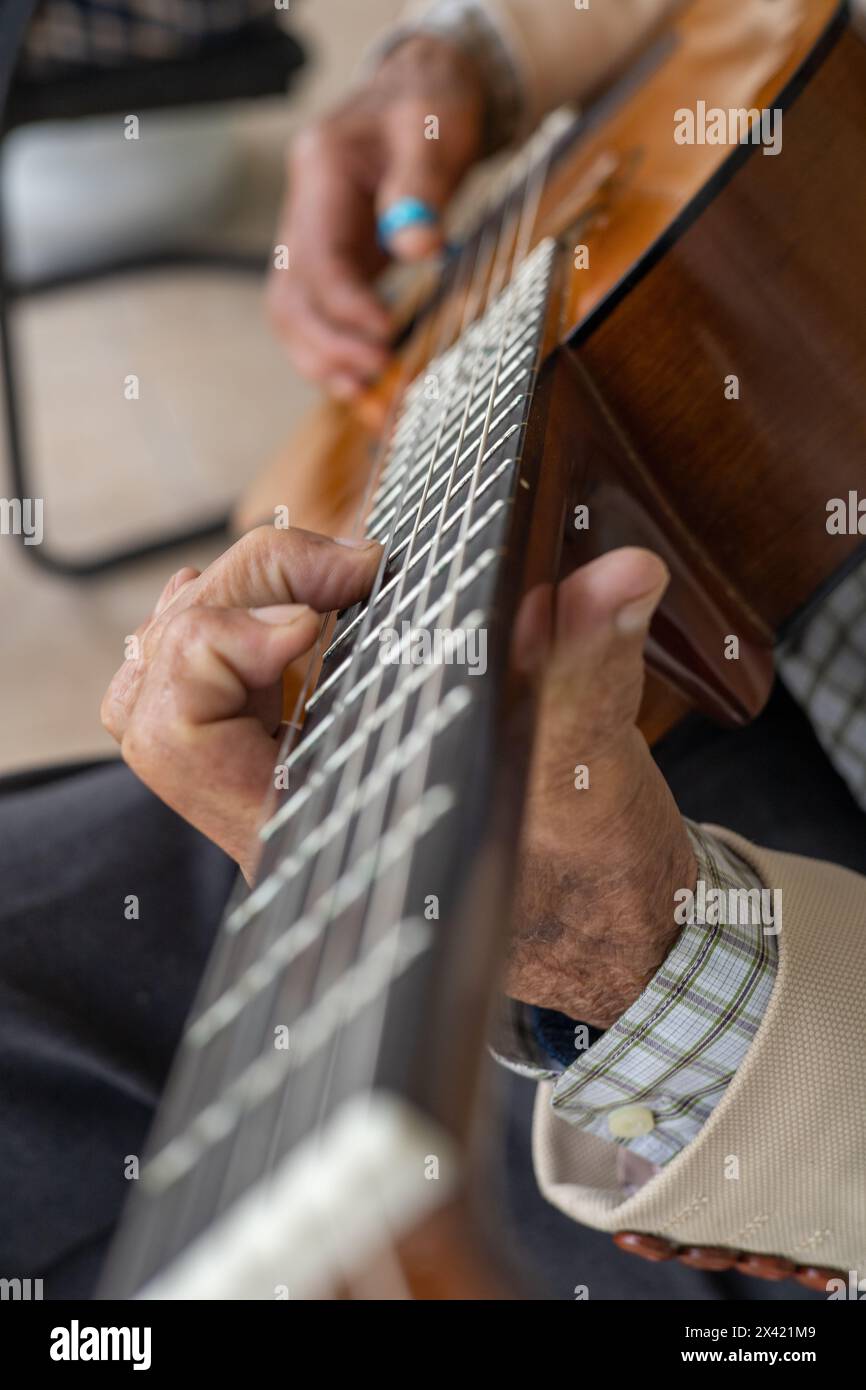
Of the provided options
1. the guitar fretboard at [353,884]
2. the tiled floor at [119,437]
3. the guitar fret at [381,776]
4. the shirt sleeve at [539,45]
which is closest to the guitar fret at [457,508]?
the guitar fretboard at [353,884]

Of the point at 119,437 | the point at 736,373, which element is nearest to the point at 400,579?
the point at 736,373

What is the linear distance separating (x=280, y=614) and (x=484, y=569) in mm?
73

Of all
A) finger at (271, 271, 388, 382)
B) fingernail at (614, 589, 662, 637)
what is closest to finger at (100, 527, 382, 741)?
fingernail at (614, 589, 662, 637)

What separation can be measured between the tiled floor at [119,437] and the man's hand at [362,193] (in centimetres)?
54

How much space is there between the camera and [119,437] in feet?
5.35

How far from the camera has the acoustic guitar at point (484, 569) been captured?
244 mm

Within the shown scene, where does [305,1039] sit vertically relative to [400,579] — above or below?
below

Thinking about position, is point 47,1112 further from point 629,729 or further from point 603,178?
point 603,178

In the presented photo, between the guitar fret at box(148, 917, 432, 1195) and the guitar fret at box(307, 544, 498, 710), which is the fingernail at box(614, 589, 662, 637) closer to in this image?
the guitar fret at box(307, 544, 498, 710)

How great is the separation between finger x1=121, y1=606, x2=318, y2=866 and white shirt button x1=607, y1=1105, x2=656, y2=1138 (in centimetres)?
21

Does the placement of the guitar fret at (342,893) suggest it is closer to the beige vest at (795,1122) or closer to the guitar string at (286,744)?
the guitar string at (286,744)

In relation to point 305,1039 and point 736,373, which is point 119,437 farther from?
point 305,1039

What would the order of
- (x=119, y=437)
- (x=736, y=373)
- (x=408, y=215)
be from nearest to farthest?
(x=736, y=373), (x=408, y=215), (x=119, y=437)

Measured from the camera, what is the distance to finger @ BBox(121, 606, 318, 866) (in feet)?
1.31
